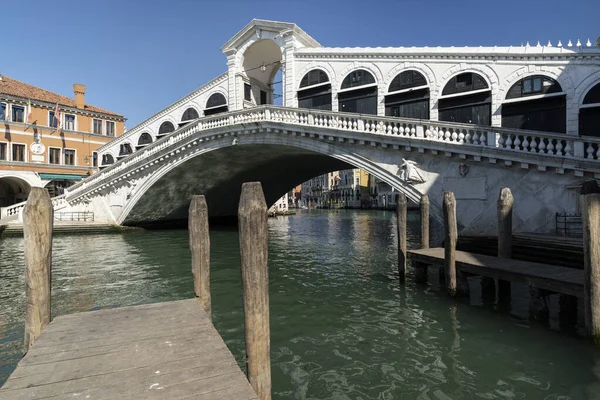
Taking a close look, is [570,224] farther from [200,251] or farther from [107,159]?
[107,159]

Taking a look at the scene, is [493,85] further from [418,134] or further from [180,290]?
[180,290]

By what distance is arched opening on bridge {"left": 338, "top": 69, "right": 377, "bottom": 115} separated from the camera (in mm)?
15258

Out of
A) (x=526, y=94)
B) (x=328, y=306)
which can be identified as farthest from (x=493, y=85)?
(x=328, y=306)

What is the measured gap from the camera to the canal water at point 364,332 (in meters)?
3.88

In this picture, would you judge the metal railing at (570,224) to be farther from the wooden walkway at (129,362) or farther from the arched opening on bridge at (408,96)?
the wooden walkway at (129,362)

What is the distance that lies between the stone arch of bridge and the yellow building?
30.3ft

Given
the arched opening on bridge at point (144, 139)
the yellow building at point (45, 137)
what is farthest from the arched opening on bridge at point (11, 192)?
the arched opening on bridge at point (144, 139)

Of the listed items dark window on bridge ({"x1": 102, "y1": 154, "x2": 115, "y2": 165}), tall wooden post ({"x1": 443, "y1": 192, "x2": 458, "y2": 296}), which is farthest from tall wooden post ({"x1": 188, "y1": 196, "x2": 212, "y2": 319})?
dark window on bridge ({"x1": 102, "y1": 154, "x2": 115, "y2": 165})

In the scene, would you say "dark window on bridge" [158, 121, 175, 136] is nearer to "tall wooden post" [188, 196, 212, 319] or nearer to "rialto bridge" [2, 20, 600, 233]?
"rialto bridge" [2, 20, 600, 233]

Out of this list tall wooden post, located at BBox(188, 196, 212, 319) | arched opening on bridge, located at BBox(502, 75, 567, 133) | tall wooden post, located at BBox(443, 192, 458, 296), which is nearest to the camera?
tall wooden post, located at BBox(188, 196, 212, 319)

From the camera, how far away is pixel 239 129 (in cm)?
1572

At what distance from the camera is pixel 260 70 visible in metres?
21.4

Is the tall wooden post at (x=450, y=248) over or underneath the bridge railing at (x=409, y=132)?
underneath

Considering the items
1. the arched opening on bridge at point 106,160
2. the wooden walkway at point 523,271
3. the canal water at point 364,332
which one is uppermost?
the arched opening on bridge at point 106,160
